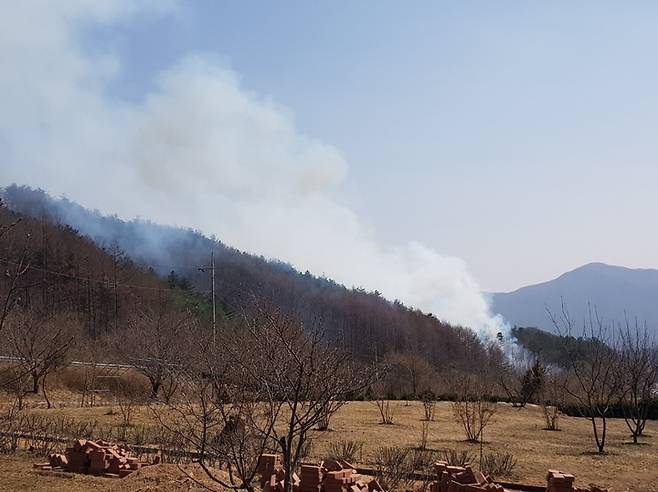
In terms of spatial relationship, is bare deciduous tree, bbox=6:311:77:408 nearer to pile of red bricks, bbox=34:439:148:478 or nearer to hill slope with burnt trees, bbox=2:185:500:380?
pile of red bricks, bbox=34:439:148:478

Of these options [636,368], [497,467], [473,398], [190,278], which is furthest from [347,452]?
[190,278]

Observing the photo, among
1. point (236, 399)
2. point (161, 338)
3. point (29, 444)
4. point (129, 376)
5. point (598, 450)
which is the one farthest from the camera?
point (129, 376)

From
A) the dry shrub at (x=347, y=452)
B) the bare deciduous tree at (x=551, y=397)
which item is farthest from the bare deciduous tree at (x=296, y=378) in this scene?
the bare deciduous tree at (x=551, y=397)

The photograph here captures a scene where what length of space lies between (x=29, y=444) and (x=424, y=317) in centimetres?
6972

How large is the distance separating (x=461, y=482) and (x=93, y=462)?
20.0 feet

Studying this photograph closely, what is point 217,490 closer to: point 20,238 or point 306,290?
point 20,238

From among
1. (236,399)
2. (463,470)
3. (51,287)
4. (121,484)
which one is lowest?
(121,484)

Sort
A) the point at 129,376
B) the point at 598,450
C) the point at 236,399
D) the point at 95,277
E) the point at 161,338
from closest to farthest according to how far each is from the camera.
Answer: the point at 236,399 < the point at 598,450 < the point at 161,338 < the point at 129,376 < the point at 95,277

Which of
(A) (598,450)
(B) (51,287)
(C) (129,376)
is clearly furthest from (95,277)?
(A) (598,450)

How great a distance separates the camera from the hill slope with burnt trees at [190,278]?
2119 inches

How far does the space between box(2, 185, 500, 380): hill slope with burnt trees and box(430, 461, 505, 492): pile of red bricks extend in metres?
28.2

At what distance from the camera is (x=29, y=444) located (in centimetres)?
1384

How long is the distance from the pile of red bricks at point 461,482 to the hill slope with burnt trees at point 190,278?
28.2 meters

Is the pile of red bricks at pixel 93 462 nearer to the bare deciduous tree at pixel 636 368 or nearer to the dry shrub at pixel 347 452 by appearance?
the dry shrub at pixel 347 452
